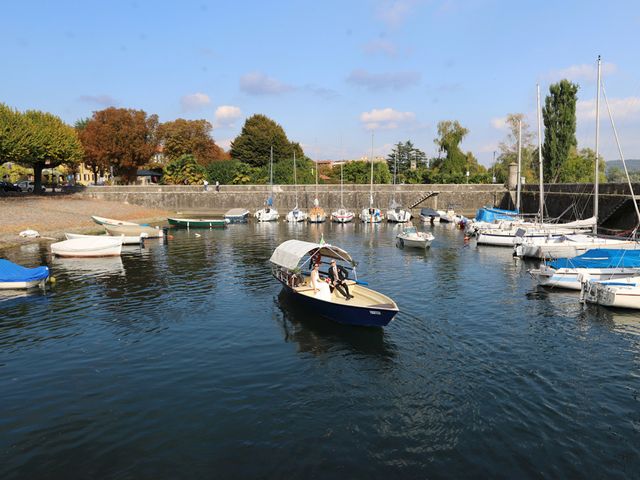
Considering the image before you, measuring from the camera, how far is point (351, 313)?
21.1 meters

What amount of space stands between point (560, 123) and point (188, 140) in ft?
267

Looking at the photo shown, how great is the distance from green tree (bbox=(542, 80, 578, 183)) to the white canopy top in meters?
63.9

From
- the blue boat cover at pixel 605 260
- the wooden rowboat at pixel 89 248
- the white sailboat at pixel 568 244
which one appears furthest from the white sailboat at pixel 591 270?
the wooden rowboat at pixel 89 248

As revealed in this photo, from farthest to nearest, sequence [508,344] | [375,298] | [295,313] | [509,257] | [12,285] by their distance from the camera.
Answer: [509,257] < [12,285] < [295,313] < [375,298] < [508,344]

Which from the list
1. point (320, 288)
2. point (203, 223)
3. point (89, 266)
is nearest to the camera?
point (320, 288)

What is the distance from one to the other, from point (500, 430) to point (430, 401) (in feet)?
7.61

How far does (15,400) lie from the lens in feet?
49.9

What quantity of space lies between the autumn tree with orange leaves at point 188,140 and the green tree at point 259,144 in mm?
6607

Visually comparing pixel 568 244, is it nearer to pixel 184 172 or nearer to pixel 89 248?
pixel 89 248

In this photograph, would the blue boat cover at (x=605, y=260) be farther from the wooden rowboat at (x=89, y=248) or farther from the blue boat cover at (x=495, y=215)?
the wooden rowboat at (x=89, y=248)

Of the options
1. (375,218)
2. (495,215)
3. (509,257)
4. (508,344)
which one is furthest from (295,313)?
(375,218)

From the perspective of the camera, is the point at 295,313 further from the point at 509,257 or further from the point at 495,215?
the point at 495,215

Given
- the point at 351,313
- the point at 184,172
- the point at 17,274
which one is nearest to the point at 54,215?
the point at 17,274

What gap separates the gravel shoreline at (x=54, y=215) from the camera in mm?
51438
